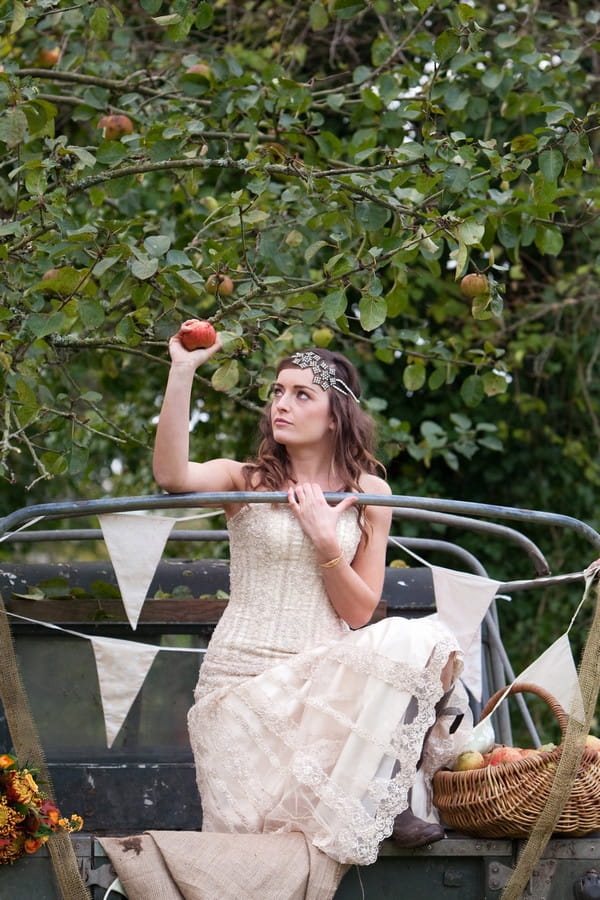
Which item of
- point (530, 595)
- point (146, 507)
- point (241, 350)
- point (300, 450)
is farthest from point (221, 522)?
point (146, 507)

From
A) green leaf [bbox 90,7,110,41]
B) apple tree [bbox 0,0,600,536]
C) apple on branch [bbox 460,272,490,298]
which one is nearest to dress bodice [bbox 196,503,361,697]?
apple tree [bbox 0,0,600,536]

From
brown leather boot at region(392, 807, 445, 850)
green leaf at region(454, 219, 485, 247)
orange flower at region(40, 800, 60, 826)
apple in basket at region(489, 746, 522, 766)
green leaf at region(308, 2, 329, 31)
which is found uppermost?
green leaf at region(308, 2, 329, 31)

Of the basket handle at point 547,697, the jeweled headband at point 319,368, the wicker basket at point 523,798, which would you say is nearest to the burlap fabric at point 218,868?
the wicker basket at point 523,798

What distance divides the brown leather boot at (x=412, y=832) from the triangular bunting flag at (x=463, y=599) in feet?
2.56

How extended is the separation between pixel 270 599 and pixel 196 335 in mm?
664

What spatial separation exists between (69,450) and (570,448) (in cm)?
366

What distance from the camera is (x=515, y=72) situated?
427 centimetres

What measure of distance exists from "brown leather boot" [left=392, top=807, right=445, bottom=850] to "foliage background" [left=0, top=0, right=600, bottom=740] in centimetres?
132

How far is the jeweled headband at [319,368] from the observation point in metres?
3.08

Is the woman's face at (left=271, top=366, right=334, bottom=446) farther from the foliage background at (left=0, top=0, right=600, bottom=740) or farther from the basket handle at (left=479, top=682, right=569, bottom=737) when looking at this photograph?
the basket handle at (left=479, top=682, right=569, bottom=737)

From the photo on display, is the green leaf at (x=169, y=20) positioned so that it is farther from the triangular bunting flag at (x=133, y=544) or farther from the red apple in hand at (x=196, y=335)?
the triangular bunting flag at (x=133, y=544)

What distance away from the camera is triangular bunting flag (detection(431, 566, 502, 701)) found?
10.3 ft

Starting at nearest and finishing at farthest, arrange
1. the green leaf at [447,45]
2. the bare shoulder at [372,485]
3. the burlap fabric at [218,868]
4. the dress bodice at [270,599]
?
the burlap fabric at [218,868] < the dress bodice at [270,599] < the bare shoulder at [372,485] < the green leaf at [447,45]

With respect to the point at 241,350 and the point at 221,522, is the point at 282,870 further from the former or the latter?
the point at 221,522
